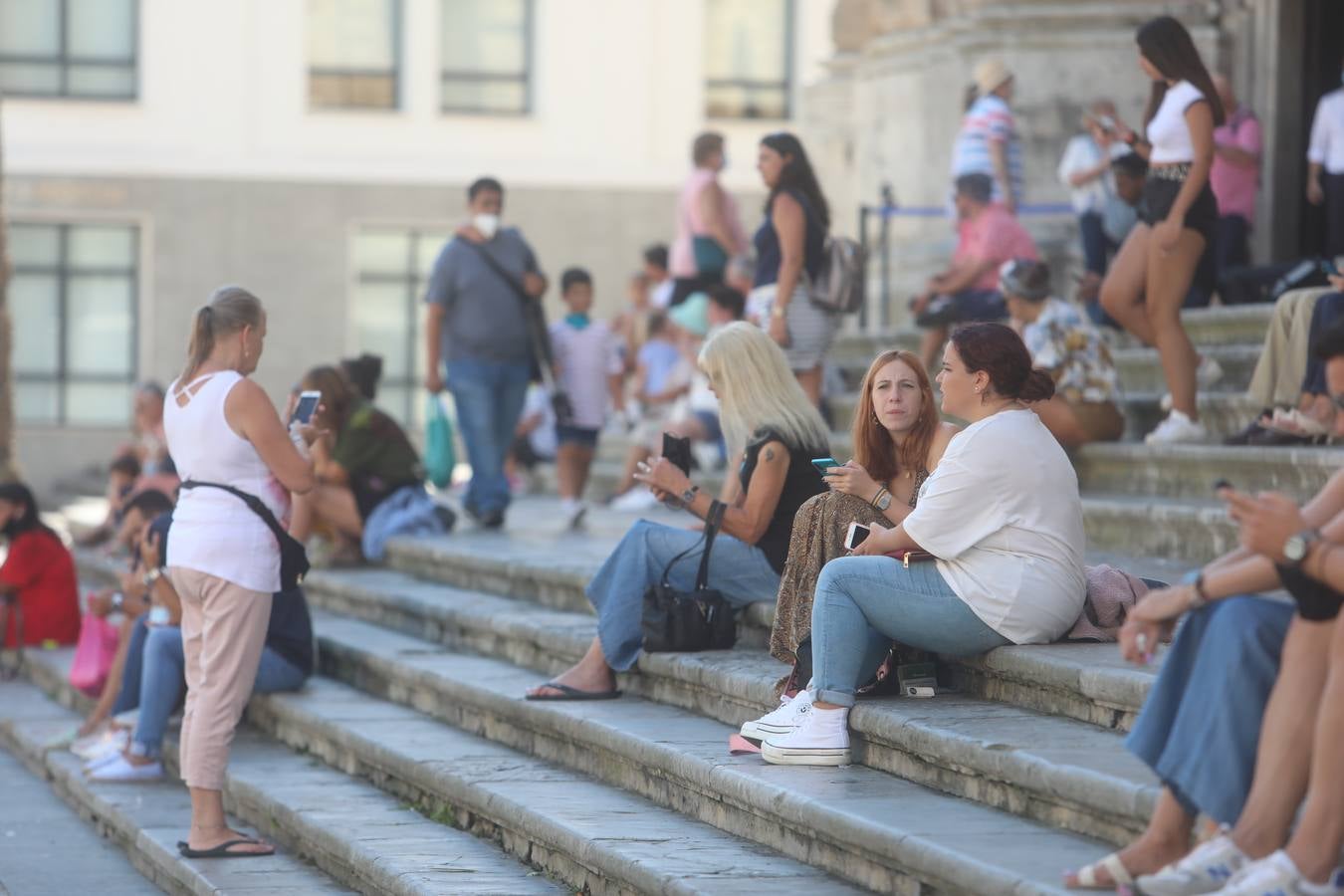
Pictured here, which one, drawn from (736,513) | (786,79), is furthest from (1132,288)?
(786,79)

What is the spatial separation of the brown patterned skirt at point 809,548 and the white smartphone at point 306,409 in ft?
5.92

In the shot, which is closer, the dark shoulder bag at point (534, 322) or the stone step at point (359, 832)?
the stone step at point (359, 832)

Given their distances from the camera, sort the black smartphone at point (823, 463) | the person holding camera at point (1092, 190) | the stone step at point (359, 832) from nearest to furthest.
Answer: the stone step at point (359, 832)
the black smartphone at point (823, 463)
the person holding camera at point (1092, 190)

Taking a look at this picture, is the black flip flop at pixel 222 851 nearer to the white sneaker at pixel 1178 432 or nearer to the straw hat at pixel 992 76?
the white sneaker at pixel 1178 432

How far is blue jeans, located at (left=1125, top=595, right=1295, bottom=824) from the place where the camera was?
479 cm

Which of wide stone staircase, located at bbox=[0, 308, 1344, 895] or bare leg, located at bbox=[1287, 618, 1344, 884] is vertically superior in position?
bare leg, located at bbox=[1287, 618, 1344, 884]

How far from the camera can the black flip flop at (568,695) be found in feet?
26.5

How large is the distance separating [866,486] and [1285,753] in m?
2.34

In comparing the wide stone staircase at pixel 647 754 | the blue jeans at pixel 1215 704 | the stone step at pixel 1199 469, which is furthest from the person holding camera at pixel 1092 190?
the blue jeans at pixel 1215 704

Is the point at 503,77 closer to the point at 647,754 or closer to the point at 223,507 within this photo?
the point at 223,507

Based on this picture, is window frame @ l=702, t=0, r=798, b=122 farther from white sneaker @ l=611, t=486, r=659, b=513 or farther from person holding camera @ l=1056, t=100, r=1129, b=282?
person holding camera @ l=1056, t=100, r=1129, b=282

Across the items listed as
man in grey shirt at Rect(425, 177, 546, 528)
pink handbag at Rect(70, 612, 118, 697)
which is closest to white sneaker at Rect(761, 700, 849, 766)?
pink handbag at Rect(70, 612, 118, 697)

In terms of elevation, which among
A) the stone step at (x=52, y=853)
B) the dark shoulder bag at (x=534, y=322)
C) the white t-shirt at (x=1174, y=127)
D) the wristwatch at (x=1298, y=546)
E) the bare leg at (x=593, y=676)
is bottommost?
the stone step at (x=52, y=853)

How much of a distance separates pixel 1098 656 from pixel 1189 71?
4.24 metres
